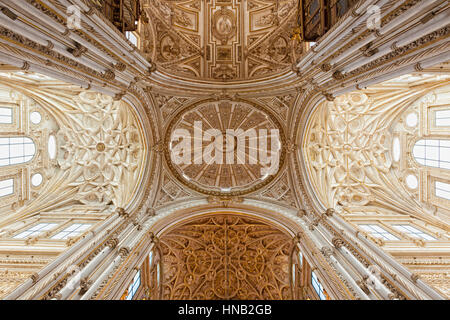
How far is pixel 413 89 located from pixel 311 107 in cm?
639

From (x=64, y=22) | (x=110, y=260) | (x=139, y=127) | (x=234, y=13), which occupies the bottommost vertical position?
(x=110, y=260)

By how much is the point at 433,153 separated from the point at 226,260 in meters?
16.2

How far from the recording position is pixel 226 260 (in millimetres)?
19297

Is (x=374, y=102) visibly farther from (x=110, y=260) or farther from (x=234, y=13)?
(x=110, y=260)

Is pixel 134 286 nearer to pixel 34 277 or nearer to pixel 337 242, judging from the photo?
pixel 34 277

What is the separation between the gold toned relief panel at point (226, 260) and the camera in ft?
58.4

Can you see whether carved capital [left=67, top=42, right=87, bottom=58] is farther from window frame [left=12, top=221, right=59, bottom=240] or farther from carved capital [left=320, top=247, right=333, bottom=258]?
carved capital [left=320, top=247, right=333, bottom=258]

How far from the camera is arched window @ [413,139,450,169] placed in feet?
43.0

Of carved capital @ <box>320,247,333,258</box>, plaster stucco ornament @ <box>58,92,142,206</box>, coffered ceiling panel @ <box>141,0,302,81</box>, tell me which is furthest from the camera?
coffered ceiling panel @ <box>141,0,302,81</box>

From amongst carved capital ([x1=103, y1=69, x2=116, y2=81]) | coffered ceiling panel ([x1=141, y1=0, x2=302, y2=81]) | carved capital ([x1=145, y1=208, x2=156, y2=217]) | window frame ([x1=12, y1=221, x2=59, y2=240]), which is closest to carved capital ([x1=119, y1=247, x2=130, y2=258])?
carved capital ([x1=145, y1=208, x2=156, y2=217])

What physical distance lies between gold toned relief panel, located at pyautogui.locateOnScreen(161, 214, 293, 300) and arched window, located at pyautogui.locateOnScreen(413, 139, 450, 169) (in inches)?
404

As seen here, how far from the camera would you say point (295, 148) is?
55.5 feet

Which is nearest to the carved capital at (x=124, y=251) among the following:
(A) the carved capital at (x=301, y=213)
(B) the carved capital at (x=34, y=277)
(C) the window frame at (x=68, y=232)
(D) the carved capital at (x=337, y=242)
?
(C) the window frame at (x=68, y=232)

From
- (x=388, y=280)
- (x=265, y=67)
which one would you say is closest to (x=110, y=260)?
(x=388, y=280)
